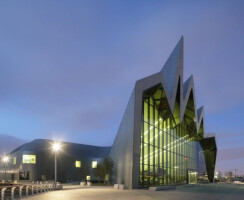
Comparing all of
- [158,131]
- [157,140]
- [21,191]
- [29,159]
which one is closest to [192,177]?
[158,131]

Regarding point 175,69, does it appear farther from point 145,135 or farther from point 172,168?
point 172,168

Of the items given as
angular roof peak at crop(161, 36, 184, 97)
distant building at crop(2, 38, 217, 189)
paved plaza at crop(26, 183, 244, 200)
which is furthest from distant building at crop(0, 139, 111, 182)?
paved plaza at crop(26, 183, 244, 200)

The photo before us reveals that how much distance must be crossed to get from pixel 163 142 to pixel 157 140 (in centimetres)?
252

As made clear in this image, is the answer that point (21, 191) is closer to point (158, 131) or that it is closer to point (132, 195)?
point (132, 195)

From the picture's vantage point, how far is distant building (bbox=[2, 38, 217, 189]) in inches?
1190

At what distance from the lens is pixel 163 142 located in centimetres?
3809

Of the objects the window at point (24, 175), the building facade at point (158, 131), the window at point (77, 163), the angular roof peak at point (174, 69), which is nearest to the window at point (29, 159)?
the window at point (24, 175)

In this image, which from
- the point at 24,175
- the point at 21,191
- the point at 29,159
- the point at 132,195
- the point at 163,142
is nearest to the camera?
the point at 21,191

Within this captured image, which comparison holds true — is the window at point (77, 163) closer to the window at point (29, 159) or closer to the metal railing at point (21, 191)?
the window at point (29, 159)

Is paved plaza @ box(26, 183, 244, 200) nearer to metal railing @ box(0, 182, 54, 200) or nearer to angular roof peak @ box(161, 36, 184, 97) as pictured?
metal railing @ box(0, 182, 54, 200)

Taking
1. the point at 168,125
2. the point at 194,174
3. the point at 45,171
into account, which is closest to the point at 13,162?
the point at 45,171

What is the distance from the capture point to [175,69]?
37.2 m

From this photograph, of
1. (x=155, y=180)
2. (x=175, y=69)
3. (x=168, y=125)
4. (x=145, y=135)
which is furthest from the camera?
(x=168, y=125)

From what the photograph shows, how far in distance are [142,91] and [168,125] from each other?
12.2m
